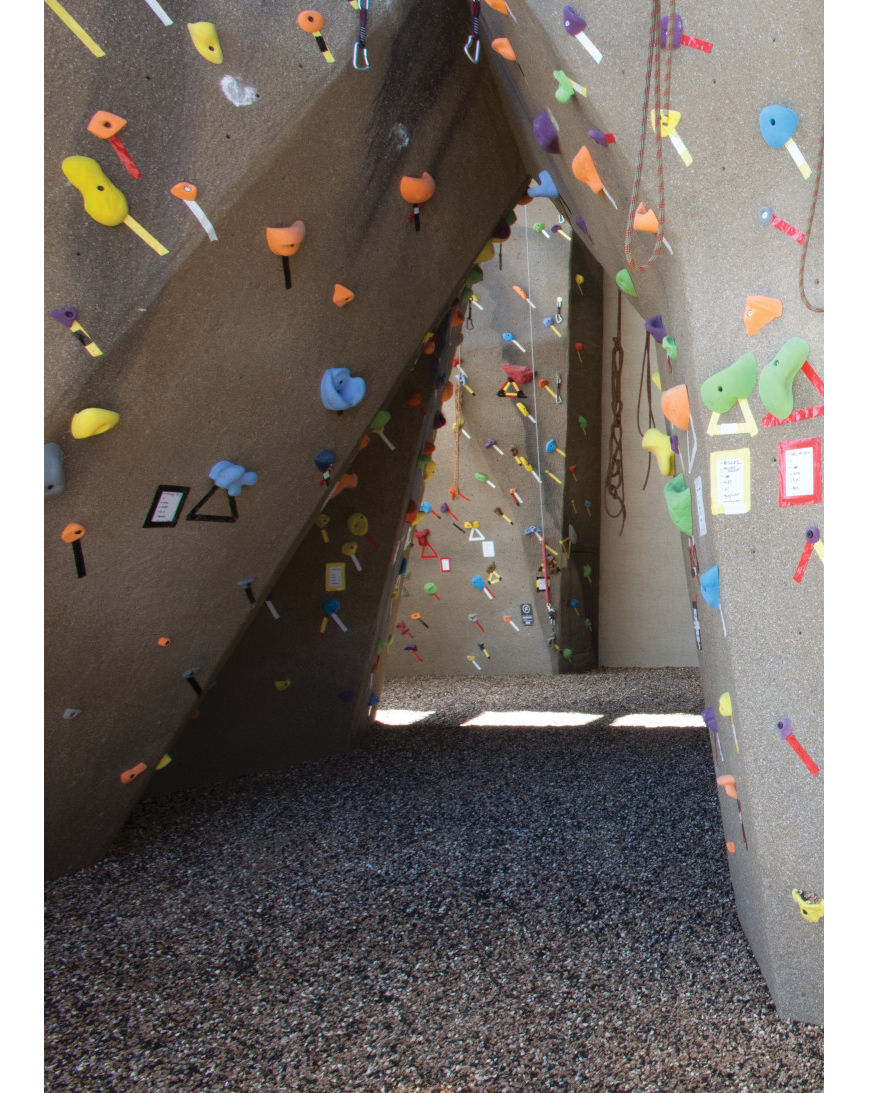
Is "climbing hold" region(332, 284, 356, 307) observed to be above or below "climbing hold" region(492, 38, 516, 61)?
below

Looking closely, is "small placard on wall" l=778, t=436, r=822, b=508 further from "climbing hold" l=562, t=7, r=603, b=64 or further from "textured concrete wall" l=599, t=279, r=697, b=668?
"textured concrete wall" l=599, t=279, r=697, b=668

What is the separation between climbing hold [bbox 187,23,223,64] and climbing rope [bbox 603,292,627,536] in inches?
233

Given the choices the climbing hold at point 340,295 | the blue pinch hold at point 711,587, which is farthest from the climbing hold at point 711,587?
the climbing hold at point 340,295

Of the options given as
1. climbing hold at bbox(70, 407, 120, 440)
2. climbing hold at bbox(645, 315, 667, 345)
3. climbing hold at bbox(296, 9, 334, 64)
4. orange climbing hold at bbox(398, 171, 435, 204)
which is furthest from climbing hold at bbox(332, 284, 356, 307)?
climbing hold at bbox(645, 315, 667, 345)

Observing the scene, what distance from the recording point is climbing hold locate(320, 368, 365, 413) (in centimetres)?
288

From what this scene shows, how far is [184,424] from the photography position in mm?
2648

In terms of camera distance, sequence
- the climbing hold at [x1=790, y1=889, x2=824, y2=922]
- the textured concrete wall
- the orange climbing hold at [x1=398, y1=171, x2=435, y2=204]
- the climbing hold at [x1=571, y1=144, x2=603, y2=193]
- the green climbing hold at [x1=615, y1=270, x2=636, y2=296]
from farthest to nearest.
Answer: the textured concrete wall < the orange climbing hold at [x1=398, y1=171, x2=435, y2=204] < the green climbing hold at [x1=615, y1=270, x2=636, y2=296] < the climbing hold at [x1=571, y1=144, x2=603, y2=193] < the climbing hold at [x1=790, y1=889, x2=824, y2=922]

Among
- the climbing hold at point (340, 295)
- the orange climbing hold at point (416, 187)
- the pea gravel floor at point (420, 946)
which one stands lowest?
the pea gravel floor at point (420, 946)

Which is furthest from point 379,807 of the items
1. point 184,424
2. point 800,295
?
point 800,295

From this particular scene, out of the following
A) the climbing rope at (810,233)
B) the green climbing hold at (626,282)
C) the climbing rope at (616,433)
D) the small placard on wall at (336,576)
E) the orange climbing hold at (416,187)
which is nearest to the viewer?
the climbing rope at (810,233)

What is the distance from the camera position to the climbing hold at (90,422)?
2.35 m

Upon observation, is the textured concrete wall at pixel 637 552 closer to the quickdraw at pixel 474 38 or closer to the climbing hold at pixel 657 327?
the quickdraw at pixel 474 38

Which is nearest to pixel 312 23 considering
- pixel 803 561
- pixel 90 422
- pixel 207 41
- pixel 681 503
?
pixel 207 41

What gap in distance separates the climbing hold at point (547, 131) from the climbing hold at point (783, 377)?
3.40ft
